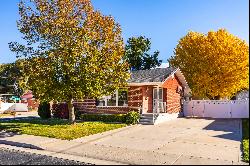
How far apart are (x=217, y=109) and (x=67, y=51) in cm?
1786

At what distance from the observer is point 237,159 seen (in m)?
Result: 12.2

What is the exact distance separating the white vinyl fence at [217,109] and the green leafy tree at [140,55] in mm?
27196

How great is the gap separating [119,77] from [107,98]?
638 centimetres

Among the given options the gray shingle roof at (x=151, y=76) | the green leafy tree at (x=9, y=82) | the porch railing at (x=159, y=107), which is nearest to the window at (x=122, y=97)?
the gray shingle roof at (x=151, y=76)

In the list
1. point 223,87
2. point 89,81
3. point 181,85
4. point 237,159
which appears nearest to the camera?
point 237,159

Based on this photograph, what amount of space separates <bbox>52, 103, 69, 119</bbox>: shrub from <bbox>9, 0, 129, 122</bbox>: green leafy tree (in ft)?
26.7

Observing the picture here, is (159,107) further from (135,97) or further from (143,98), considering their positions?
(135,97)

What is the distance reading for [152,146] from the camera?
15.3m

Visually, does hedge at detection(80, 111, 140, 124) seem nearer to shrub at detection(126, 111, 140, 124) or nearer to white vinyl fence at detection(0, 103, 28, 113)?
shrub at detection(126, 111, 140, 124)

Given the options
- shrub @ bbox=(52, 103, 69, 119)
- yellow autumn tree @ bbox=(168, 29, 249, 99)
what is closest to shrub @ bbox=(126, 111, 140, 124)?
shrub @ bbox=(52, 103, 69, 119)

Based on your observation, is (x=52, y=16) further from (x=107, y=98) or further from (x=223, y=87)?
(x=223, y=87)

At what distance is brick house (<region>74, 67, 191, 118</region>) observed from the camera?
88.5 ft

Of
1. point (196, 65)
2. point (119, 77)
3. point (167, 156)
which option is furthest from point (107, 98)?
point (196, 65)

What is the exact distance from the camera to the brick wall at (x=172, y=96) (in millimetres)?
29047
